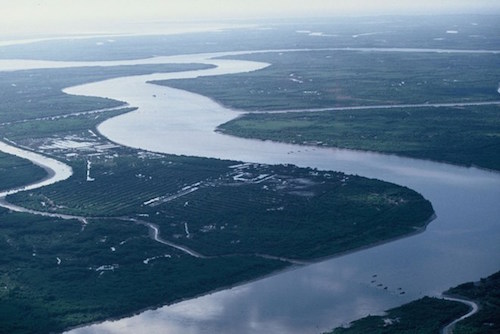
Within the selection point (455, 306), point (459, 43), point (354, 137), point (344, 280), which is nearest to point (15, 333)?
point (344, 280)

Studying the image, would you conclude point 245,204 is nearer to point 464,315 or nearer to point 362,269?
point 362,269

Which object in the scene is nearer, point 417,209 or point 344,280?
point 344,280

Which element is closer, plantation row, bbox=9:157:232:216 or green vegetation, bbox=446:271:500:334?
green vegetation, bbox=446:271:500:334

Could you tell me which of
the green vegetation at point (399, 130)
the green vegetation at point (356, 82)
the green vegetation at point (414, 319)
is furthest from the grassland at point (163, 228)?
the green vegetation at point (356, 82)

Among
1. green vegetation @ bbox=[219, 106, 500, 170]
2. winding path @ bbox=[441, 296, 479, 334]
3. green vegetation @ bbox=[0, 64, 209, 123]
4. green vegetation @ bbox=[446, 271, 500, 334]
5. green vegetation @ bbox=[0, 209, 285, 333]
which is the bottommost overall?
green vegetation @ bbox=[0, 64, 209, 123]

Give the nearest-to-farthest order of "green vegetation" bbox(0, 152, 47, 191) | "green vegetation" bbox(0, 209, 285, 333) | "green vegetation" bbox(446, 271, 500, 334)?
1. "green vegetation" bbox(446, 271, 500, 334)
2. "green vegetation" bbox(0, 209, 285, 333)
3. "green vegetation" bbox(0, 152, 47, 191)

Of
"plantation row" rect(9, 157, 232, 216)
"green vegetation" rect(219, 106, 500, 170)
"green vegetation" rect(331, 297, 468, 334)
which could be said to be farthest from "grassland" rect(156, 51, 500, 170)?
"green vegetation" rect(331, 297, 468, 334)

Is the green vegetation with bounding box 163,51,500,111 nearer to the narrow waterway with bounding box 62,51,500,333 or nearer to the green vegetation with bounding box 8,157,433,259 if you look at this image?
the narrow waterway with bounding box 62,51,500,333

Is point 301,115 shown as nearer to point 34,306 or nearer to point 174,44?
point 34,306
